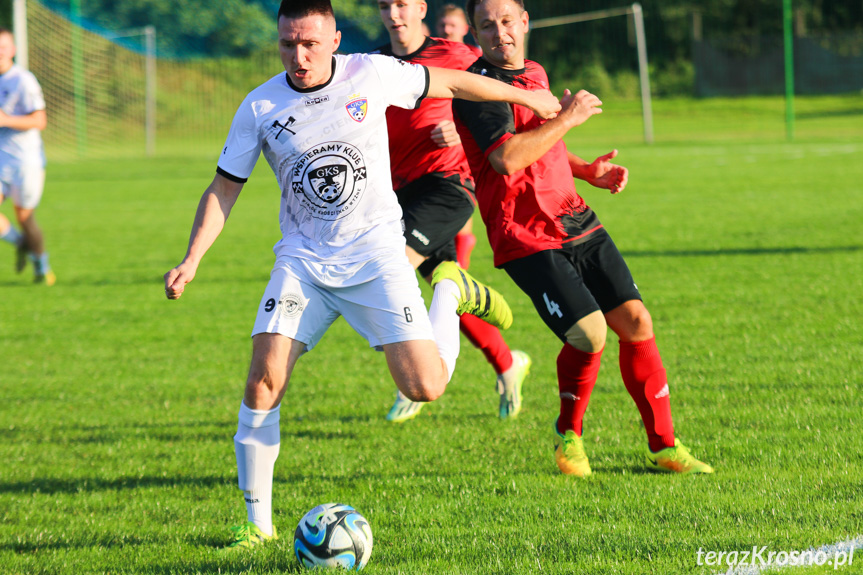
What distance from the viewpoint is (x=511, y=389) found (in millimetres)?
5551

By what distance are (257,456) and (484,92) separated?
172 cm

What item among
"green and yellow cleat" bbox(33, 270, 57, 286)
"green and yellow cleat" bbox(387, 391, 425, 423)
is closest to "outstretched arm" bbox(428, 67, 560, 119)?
"green and yellow cleat" bbox(387, 391, 425, 423)

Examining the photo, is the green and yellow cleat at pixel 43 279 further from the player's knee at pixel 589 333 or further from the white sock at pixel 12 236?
the player's knee at pixel 589 333

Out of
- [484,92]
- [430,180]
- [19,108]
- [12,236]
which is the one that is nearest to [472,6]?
[484,92]

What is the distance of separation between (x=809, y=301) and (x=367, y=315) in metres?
5.24

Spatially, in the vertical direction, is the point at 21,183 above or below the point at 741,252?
above

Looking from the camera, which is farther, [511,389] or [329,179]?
[511,389]

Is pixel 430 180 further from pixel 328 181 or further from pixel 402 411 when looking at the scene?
pixel 328 181

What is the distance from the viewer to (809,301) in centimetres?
792

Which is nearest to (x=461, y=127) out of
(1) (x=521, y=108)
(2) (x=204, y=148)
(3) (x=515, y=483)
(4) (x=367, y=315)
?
(1) (x=521, y=108)

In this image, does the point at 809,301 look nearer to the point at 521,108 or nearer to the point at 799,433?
the point at 799,433

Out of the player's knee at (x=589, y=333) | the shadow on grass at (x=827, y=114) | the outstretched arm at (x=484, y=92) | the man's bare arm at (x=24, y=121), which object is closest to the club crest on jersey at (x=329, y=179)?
the outstretched arm at (x=484, y=92)

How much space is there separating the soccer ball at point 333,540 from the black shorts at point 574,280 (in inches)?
49.6

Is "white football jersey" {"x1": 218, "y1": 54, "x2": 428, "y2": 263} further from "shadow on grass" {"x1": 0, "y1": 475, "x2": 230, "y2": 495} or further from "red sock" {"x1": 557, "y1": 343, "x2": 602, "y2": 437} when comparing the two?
"shadow on grass" {"x1": 0, "y1": 475, "x2": 230, "y2": 495}
